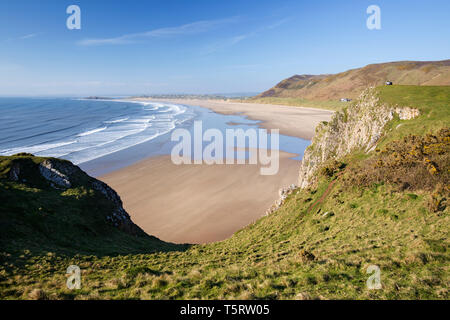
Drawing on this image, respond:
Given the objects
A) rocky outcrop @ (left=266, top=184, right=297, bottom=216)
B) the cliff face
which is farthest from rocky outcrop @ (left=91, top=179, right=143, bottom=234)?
the cliff face

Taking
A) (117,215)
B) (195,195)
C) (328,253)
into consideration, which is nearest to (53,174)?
(117,215)

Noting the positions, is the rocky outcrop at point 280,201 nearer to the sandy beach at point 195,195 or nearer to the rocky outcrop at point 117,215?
the sandy beach at point 195,195

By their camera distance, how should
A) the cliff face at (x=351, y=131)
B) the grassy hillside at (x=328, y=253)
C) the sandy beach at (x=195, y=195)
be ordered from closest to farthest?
1. the grassy hillside at (x=328, y=253)
2. the cliff face at (x=351, y=131)
3. the sandy beach at (x=195, y=195)

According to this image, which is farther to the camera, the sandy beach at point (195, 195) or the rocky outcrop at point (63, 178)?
the sandy beach at point (195, 195)

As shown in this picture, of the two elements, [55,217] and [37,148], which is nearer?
[55,217]

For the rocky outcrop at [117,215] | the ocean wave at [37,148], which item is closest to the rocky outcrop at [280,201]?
the rocky outcrop at [117,215]

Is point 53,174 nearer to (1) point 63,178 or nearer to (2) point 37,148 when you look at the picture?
(1) point 63,178
